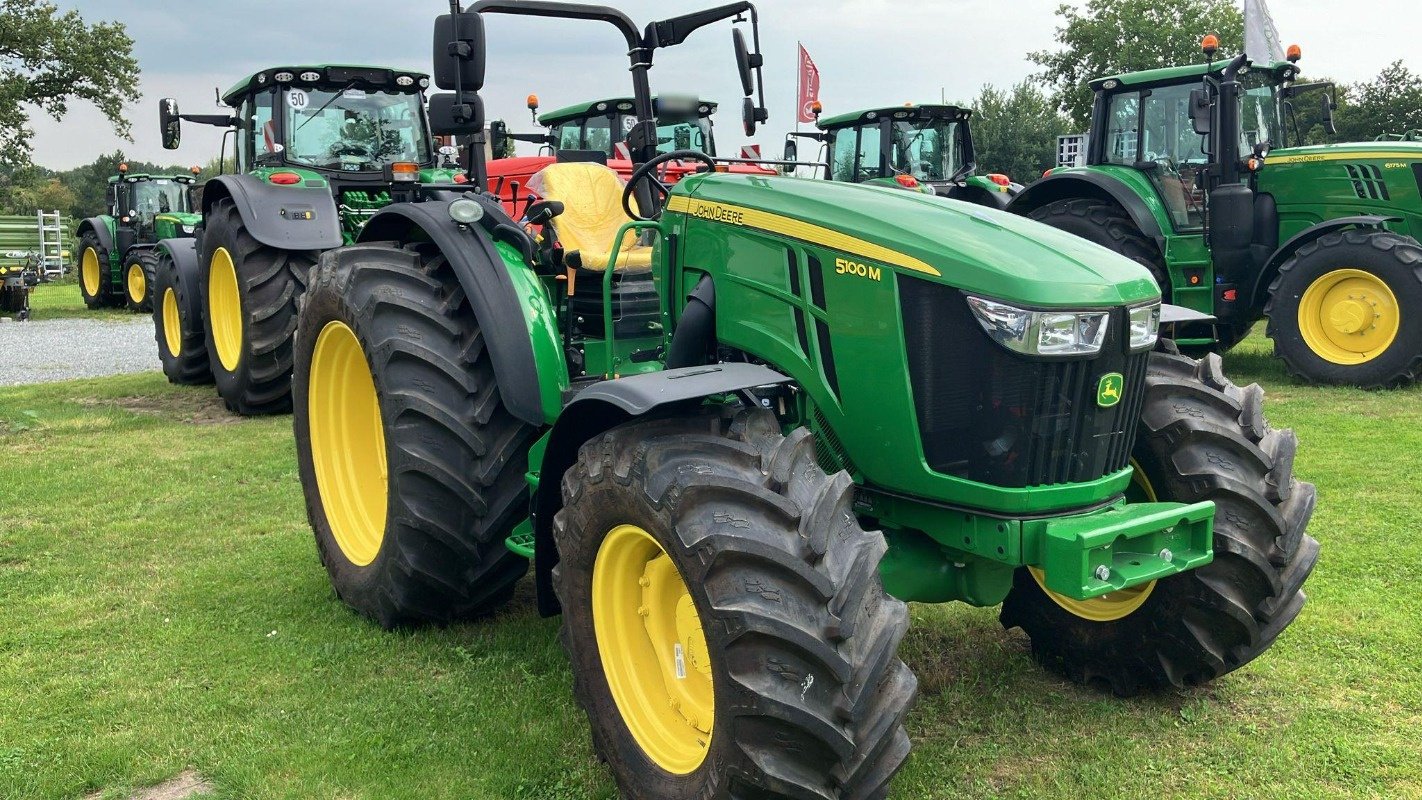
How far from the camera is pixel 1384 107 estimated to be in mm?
30000

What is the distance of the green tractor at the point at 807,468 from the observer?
99.1 inches

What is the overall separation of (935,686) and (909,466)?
1.06m

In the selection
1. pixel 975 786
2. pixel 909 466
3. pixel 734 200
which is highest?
pixel 734 200

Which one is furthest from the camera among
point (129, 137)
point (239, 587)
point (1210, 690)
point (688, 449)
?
point (129, 137)

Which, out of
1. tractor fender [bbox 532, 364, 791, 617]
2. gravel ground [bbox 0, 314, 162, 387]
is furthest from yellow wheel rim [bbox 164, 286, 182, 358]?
tractor fender [bbox 532, 364, 791, 617]

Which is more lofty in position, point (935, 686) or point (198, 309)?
point (198, 309)

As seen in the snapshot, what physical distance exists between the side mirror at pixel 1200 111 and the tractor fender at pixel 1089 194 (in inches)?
35.6

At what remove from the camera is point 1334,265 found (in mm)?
9086

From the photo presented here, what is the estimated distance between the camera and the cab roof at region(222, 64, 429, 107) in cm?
954

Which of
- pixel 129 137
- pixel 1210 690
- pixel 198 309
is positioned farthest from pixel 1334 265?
pixel 129 137

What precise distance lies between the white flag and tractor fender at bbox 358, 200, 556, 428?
27.9ft

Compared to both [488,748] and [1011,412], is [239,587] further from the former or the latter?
[1011,412]

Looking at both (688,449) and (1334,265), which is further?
(1334,265)

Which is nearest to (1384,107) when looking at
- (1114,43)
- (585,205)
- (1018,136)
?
(1114,43)
